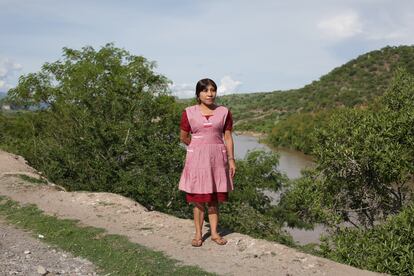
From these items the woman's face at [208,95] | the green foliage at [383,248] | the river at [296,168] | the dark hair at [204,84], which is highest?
the dark hair at [204,84]

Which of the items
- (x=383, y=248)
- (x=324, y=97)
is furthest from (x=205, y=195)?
(x=324, y=97)

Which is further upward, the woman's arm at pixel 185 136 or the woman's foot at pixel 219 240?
the woman's arm at pixel 185 136

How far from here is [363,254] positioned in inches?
341

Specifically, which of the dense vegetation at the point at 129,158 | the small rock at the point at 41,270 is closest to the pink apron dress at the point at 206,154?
the small rock at the point at 41,270

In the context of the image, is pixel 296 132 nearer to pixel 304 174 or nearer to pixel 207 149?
pixel 304 174

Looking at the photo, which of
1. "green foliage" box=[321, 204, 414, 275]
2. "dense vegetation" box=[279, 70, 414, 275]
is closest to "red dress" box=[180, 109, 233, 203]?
"green foliage" box=[321, 204, 414, 275]

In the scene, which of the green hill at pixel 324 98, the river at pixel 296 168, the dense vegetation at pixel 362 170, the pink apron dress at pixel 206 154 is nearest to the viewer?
the pink apron dress at pixel 206 154

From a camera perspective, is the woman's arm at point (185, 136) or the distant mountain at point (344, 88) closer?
the woman's arm at point (185, 136)

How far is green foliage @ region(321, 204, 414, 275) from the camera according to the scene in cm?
786

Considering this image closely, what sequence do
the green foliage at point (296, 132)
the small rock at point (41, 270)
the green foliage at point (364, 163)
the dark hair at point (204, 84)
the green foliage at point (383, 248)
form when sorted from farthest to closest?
the green foliage at point (296, 132) → the green foliage at point (364, 163) → the green foliage at point (383, 248) → the dark hair at point (204, 84) → the small rock at point (41, 270)

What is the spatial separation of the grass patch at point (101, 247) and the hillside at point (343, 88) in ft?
165

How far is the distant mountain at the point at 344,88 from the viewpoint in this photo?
67725 millimetres

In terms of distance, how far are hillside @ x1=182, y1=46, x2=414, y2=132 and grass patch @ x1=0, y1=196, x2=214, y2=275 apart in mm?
50266

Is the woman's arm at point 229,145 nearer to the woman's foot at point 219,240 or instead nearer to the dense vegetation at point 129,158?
the woman's foot at point 219,240
